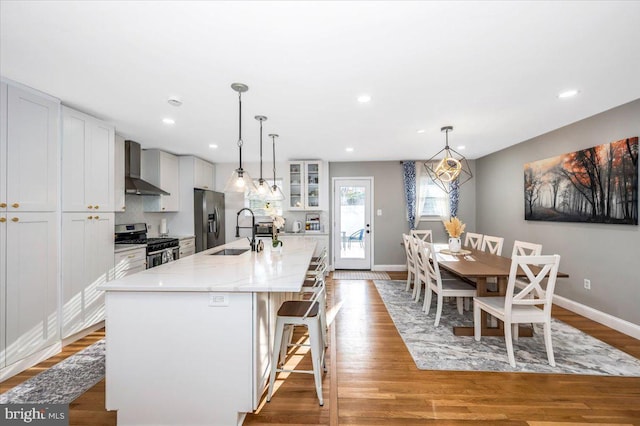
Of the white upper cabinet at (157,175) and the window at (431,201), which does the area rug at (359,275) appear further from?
the white upper cabinet at (157,175)

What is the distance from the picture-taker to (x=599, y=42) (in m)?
1.82

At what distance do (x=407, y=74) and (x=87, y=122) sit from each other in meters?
3.29

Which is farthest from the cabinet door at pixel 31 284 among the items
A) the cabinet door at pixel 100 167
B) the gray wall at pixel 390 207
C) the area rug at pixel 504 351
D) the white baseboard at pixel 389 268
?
the white baseboard at pixel 389 268

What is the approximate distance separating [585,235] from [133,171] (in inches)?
237

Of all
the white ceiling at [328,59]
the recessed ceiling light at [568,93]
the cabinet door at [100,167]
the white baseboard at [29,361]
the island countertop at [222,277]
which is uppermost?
the recessed ceiling light at [568,93]

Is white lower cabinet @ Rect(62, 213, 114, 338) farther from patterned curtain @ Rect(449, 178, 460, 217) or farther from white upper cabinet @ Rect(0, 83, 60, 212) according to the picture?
patterned curtain @ Rect(449, 178, 460, 217)

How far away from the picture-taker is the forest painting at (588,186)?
2930mm

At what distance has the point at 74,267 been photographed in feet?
9.40

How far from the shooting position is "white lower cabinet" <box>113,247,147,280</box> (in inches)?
135

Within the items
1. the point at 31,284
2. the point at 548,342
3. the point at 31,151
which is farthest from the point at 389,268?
the point at 31,151

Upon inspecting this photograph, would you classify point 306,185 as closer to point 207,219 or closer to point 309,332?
point 207,219

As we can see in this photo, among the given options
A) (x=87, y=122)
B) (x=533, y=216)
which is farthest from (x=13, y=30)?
(x=533, y=216)

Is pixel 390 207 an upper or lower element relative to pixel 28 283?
upper

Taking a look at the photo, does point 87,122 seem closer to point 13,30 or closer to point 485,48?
point 13,30
